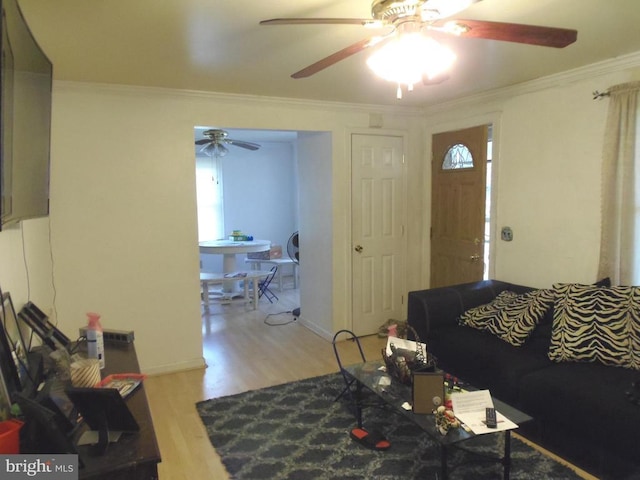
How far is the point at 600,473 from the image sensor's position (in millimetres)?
2168

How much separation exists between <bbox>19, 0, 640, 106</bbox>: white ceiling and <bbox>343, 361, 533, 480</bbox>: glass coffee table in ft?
6.13

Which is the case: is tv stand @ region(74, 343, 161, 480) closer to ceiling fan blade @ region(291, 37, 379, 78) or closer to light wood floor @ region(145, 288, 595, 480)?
light wood floor @ region(145, 288, 595, 480)

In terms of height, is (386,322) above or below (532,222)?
below

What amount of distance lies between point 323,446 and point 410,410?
0.66m

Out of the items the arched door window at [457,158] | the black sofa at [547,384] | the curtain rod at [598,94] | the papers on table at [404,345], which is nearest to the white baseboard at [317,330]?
the black sofa at [547,384]

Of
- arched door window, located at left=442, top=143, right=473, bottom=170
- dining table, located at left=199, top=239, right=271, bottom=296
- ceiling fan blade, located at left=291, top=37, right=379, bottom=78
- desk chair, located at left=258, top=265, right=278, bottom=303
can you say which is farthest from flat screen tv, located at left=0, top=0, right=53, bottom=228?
desk chair, located at left=258, top=265, right=278, bottom=303

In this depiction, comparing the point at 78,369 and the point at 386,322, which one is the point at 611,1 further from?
the point at 386,322

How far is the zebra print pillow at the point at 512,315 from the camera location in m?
2.91

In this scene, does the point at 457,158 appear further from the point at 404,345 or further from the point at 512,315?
the point at 404,345

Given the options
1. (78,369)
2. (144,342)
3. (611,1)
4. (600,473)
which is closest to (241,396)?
(144,342)

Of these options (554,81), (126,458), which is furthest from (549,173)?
(126,458)

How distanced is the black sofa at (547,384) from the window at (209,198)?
161 inches

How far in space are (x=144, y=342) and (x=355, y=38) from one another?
9.09 feet

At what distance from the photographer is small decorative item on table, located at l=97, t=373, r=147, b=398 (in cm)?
168
